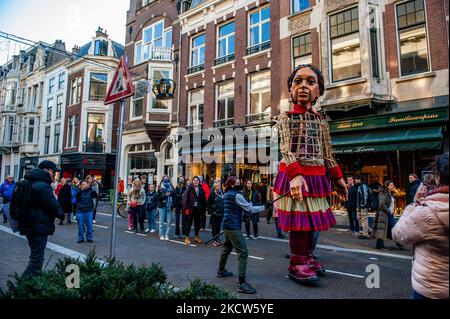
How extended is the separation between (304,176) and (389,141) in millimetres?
8141

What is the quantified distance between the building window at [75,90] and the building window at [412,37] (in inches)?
1042

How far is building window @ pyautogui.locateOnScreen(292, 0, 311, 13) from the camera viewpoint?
1526 centimetres

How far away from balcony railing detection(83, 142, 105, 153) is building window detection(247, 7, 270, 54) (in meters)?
17.2

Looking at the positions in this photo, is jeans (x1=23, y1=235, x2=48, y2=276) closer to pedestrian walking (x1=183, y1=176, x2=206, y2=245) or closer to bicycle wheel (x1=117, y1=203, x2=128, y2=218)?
pedestrian walking (x1=183, y1=176, x2=206, y2=245)

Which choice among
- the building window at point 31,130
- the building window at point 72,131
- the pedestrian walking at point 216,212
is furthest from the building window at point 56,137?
the pedestrian walking at point 216,212

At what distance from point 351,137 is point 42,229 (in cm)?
1148

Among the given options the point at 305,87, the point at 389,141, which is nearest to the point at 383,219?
the point at 305,87

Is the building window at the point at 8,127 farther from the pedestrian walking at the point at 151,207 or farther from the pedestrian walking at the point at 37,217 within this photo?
the pedestrian walking at the point at 37,217

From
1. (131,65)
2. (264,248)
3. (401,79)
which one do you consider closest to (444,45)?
(401,79)

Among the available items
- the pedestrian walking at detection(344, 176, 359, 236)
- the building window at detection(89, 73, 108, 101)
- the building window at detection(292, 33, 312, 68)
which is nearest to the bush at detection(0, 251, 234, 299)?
the pedestrian walking at detection(344, 176, 359, 236)

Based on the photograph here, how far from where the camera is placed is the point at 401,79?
39.3 ft

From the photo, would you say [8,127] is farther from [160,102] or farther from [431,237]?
[431,237]

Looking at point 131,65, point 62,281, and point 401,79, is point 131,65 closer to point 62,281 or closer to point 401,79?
point 401,79

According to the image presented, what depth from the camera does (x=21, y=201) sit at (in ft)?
15.4
